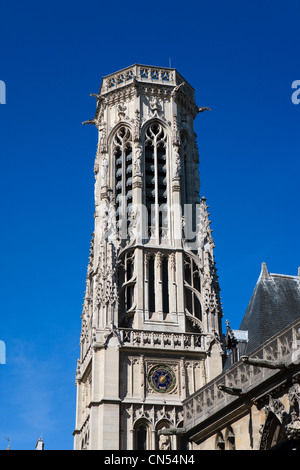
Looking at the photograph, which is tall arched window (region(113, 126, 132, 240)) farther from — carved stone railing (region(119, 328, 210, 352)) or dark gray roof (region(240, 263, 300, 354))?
dark gray roof (region(240, 263, 300, 354))

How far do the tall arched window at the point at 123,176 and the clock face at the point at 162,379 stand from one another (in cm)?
761

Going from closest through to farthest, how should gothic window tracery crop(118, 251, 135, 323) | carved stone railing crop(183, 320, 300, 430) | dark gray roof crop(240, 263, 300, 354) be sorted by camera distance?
carved stone railing crop(183, 320, 300, 430), dark gray roof crop(240, 263, 300, 354), gothic window tracery crop(118, 251, 135, 323)

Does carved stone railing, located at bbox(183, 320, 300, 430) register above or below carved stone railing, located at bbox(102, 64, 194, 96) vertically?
A: below

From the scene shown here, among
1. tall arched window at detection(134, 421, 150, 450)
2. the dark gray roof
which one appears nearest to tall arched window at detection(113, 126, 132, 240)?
tall arched window at detection(134, 421, 150, 450)

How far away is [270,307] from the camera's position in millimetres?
32000

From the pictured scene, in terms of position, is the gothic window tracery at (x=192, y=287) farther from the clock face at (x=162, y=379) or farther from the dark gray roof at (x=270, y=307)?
the dark gray roof at (x=270, y=307)

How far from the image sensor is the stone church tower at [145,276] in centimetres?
3766

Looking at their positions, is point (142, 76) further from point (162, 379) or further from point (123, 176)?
point (162, 379)

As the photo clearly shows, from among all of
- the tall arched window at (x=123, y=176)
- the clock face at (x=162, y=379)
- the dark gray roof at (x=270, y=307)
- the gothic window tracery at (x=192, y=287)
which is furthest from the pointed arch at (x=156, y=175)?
the dark gray roof at (x=270, y=307)

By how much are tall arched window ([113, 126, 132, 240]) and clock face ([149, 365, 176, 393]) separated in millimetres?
7615

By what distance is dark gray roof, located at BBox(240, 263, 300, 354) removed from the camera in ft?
102

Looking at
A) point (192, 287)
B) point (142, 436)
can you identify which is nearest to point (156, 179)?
point (192, 287)

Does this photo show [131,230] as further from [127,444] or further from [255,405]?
[255,405]

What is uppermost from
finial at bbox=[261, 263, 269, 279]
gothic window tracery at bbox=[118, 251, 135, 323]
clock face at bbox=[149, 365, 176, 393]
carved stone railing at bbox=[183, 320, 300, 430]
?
gothic window tracery at bbox=[118, 251, 135, 323]
